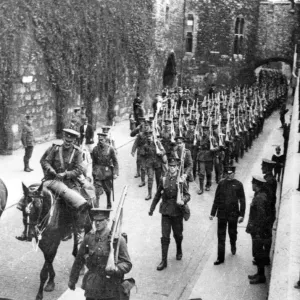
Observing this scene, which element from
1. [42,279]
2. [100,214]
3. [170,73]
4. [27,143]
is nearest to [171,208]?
[42,279]

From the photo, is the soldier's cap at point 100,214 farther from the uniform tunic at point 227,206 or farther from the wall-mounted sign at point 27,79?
the wall-mounted sign at point 27,79

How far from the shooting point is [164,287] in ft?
22.8

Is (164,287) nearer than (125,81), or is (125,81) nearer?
(164,287)

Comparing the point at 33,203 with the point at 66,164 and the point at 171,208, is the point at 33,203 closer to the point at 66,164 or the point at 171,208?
the point at 66,164

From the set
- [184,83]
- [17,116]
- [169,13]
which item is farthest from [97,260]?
[184,83]

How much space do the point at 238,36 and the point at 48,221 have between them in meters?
26.5

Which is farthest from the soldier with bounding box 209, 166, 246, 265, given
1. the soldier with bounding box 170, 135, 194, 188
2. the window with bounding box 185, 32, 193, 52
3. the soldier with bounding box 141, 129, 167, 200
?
the window with bounding box 185, 32, 193, 52

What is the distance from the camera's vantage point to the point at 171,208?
7570 mm

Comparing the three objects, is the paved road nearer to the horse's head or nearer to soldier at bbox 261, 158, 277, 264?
soldier at bbox 261, 158, 277, 264

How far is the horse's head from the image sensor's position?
6109 mm

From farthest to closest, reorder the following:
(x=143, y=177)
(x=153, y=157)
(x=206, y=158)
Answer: (x=143, y=177) → (x=206, y=158) → (x=153, y=157)

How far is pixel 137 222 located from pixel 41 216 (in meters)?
3.38

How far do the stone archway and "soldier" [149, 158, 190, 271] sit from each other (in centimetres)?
2125

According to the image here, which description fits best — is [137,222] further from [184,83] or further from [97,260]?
[184,83]
